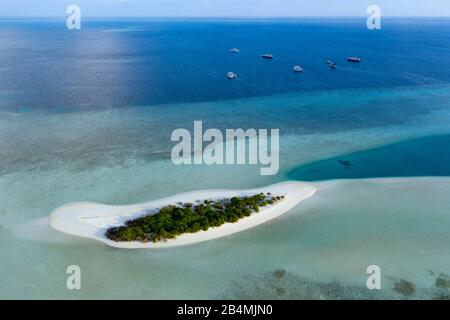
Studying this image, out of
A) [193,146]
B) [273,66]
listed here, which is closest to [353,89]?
[273,66]

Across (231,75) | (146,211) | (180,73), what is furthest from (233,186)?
(180,73)

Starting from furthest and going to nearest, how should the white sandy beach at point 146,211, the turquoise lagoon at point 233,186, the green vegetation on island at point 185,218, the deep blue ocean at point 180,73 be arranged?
the deep blue ocean at point 180,73 → the white sandy beach at point 146,211 → the green vegetation on island at point 185,218 → the turquoise lagoon at point 233,186

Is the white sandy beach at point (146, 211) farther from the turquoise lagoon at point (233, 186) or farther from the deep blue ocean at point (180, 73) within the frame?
the deep blue ocean at point (180, 73)

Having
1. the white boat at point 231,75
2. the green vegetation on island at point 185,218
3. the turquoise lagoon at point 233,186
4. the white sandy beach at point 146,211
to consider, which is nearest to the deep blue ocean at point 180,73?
the white boat at point 231,75

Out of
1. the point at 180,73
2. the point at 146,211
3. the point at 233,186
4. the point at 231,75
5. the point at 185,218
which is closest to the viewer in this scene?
the point at 185,218

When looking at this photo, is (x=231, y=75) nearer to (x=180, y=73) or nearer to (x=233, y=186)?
(x=180, y=73)

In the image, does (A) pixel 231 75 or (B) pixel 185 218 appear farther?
(A) pixel 231 75

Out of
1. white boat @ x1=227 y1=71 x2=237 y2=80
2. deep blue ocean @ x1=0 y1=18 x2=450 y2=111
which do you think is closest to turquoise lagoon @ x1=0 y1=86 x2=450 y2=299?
deep blue ocean @ x1=0 y1=18 x2=450 y2=111
